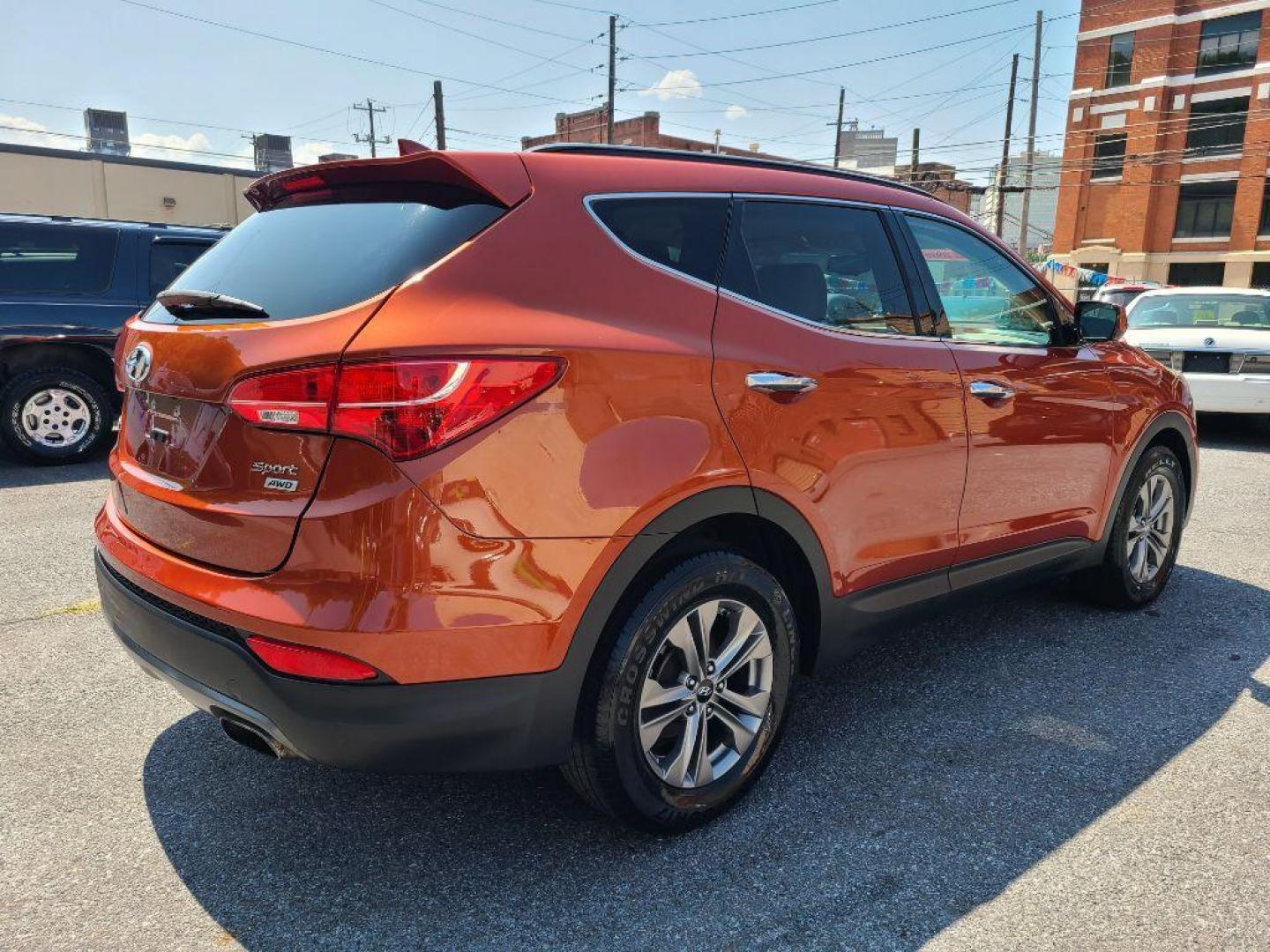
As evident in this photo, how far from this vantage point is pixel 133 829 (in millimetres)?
2564

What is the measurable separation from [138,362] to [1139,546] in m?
4.23

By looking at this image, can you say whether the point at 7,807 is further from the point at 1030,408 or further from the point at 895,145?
the point at 895,145

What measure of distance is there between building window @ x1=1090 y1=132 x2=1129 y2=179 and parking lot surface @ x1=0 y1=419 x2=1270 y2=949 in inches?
1959

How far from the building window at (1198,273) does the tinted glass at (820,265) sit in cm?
4859

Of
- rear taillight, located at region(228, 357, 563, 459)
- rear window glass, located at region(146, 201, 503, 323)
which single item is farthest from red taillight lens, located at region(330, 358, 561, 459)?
rear window glass, located at region(146, 201, 503, 323)

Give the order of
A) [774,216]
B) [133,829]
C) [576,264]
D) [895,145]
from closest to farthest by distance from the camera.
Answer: [576,264] → [133,829] → [774,216] → [895,145]

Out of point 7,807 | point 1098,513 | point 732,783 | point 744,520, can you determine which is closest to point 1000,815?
point 732,783

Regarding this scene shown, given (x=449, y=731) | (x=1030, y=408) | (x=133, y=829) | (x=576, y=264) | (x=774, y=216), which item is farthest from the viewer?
(x=1030, y=408)

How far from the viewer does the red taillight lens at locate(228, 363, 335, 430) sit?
1980 millimetres

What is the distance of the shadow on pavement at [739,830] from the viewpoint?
2.24m

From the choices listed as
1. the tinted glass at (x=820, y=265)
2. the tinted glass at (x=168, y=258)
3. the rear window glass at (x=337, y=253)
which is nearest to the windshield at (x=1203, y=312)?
the tinted glass at (x=820, y=265)

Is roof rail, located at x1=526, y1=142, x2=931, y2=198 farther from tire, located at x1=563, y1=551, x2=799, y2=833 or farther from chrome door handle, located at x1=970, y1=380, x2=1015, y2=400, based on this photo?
tire, located at x1=563, y1=551, x2=799, y2=833

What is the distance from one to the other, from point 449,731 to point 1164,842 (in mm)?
1994

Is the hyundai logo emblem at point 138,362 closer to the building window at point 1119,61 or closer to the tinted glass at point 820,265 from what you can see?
the tinted glass at point 820,265
